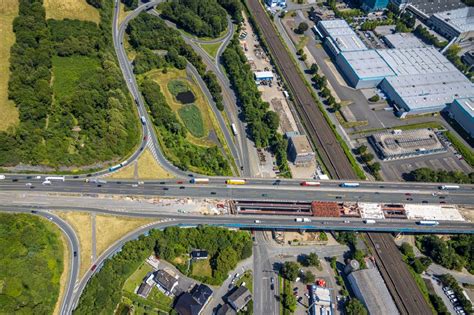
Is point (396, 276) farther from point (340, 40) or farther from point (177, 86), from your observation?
point (340, 40)

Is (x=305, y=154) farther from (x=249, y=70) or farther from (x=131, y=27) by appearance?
(x=131, y=27)

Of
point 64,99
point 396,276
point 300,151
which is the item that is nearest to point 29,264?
point 64,99

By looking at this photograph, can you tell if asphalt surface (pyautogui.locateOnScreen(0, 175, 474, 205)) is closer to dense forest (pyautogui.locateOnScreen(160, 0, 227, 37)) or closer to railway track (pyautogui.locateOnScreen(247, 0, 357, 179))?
railway track (pyautogui.locateOnScreen(247, 0, 357, 179))

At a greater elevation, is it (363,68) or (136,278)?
(363,68)

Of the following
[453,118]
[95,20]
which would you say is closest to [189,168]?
[95,20]

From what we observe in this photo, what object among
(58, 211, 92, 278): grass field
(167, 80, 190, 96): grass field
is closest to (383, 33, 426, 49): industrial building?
(167, 80, 190, 96): grass field

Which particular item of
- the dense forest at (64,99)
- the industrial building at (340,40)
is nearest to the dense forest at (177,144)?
the dense forest at (64,99)

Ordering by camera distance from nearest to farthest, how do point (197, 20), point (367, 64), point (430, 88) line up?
point (430, 88) < point (367, 64) < point (197, 20)
